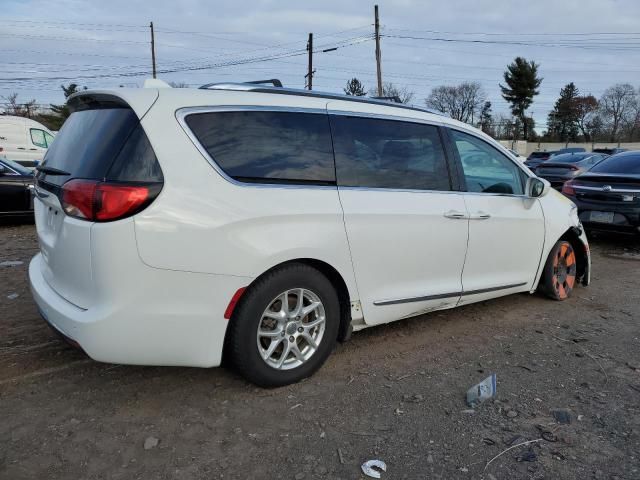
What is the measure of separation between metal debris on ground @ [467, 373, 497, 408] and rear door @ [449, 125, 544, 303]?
38.5 inches

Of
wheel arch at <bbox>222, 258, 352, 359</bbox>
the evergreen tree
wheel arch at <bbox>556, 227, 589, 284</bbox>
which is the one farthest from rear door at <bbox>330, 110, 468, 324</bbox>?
the evergreen tree

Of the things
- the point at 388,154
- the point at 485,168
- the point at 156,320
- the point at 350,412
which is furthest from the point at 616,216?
the point at 156,320

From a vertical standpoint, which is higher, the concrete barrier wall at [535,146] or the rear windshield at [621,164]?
the concrete barrier wall at [535,146]

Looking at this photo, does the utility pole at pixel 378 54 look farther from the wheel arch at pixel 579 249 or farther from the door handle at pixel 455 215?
the door handle at pixel 455 215

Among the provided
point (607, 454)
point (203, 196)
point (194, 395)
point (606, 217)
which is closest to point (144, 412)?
point (194, 395)

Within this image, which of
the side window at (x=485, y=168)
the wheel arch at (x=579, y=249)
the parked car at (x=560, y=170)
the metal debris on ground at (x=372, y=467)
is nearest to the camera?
the metal debris on ground at (x=372, y=467)

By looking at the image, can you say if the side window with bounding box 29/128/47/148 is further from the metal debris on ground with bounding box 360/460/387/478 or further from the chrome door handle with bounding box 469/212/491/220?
the metal debris on ground with bounding box 360/460/387/478

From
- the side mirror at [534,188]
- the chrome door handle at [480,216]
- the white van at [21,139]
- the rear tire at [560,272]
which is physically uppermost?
the white van at [21,139]

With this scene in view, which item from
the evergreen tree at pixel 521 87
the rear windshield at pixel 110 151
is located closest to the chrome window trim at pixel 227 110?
the rear windshield at pixel 110 151

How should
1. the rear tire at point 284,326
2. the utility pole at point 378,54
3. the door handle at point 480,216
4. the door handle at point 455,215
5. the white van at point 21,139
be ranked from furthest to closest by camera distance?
the utility pole at point 378,54 → the white van at point 21,139 → the door handle at point 480,216 → the door handle at point 455,215 → the rear tire at point 284,326

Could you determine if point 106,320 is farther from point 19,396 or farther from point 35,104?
point 35,104

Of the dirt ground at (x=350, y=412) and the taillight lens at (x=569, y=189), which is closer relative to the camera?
the dirt ground at (x=350, y=412)

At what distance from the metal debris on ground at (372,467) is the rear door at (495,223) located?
1.96 meters

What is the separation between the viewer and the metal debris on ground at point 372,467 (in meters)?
2.47
